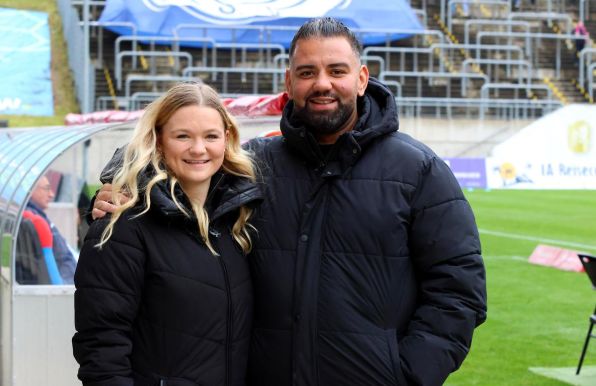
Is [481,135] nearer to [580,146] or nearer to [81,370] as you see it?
[580,146]

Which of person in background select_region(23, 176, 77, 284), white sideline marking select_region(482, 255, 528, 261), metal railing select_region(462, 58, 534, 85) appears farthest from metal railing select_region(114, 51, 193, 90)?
person in background select_region(23, 176, 77, 284)

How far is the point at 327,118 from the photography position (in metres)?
3.28

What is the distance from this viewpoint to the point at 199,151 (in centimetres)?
323

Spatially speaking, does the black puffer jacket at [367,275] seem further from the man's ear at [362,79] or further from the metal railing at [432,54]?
the metal railing at [432,54]

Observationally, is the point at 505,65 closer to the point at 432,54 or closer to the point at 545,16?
the point at 432,54

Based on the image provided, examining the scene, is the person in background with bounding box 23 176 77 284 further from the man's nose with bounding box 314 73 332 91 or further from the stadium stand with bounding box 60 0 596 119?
the stadium stand with bounding box 60 0 596 119

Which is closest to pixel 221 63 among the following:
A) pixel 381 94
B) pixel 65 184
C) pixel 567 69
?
pixel 567 69

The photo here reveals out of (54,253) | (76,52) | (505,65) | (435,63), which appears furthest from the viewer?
(505,65)

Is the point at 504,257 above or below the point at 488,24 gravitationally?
below

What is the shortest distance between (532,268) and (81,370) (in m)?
11.8

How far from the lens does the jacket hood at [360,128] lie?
3.24m

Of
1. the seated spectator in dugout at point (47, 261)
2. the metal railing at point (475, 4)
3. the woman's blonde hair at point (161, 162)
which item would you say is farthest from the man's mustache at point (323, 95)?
the metal railing at point (475, 4)

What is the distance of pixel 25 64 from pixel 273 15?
923cm

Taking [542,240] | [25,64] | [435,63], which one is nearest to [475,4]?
[435,63]
